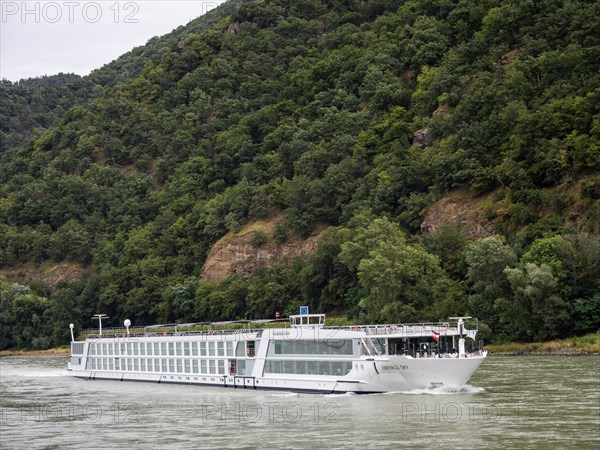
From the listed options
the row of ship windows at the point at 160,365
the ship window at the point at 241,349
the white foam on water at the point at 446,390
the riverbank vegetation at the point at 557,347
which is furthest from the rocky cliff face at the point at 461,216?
the white foam on water at the point at 446,390

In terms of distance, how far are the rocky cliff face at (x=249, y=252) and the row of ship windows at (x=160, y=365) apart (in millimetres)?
42106

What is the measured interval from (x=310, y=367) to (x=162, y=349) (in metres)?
18.6

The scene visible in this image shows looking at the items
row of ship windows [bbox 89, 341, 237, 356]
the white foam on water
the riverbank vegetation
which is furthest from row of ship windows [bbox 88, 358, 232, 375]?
the riverbank vegetation

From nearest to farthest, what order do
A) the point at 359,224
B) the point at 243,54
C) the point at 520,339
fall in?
the point at 520,339
the point at 359,224
the point at 243,54

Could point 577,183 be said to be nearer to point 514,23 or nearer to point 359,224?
point 359,224

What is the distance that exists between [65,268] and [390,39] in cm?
6050

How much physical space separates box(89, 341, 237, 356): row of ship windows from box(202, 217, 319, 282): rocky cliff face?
137 ft

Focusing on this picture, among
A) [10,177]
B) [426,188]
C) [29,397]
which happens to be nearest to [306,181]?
[426,188]

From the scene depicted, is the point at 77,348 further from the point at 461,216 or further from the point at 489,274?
the point at 461,216

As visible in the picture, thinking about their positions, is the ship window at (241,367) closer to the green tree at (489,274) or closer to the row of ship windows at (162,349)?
the row of ship windows at (162,349)

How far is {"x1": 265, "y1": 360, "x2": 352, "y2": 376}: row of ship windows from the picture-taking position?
58906 mm

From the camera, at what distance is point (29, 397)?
6775 centimetres

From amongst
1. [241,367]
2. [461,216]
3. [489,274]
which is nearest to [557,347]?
[489,274]

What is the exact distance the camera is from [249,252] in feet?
417
